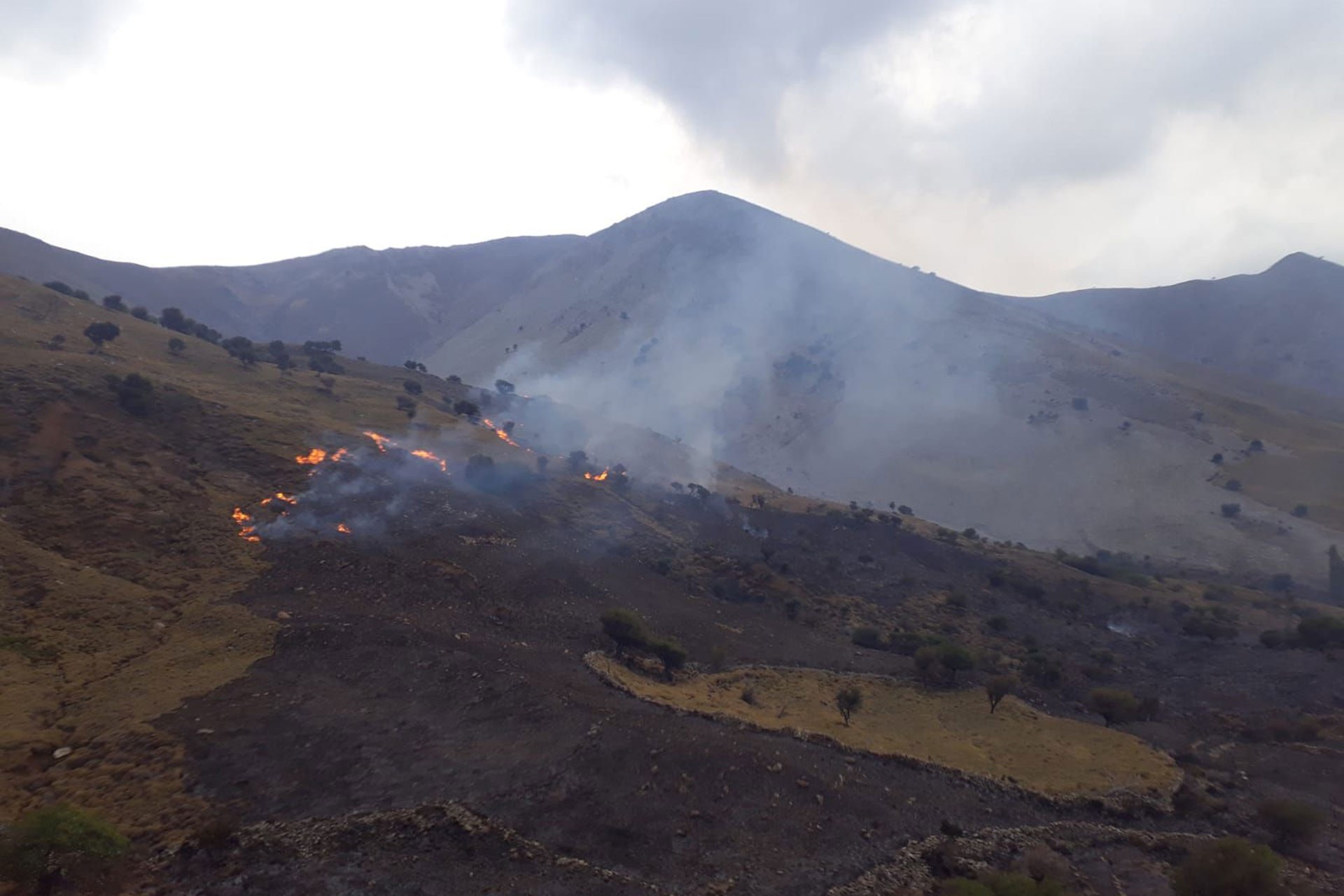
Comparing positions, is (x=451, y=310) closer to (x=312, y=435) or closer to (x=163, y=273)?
(x=163, y=273)

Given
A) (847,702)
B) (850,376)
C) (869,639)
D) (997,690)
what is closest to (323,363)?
(869,639)

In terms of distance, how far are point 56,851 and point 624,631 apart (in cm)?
2079

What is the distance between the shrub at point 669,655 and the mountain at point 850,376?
42474 millimetres

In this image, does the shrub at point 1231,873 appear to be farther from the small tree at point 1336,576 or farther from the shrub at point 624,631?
the small tree at point 1336,576

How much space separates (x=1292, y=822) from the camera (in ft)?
69.1

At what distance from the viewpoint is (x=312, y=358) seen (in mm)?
80500

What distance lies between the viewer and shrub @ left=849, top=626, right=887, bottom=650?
39469 mm

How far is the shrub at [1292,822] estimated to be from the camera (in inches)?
827

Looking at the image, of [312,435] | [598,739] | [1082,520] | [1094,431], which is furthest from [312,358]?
[1094,431]

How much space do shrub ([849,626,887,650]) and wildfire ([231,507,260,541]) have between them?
31822 millimetres

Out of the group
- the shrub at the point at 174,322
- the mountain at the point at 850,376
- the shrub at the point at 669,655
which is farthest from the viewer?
the mountain at the point at 850,376

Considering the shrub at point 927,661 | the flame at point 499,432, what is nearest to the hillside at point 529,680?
the shrub at point 927,661

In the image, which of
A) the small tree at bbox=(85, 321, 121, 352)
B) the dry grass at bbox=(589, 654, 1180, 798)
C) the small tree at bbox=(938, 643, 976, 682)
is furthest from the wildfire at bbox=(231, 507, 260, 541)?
the small tree at bbox=(938, 643, 976, 682)

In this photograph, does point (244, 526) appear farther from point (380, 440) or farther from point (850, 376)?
point (850, 376)
